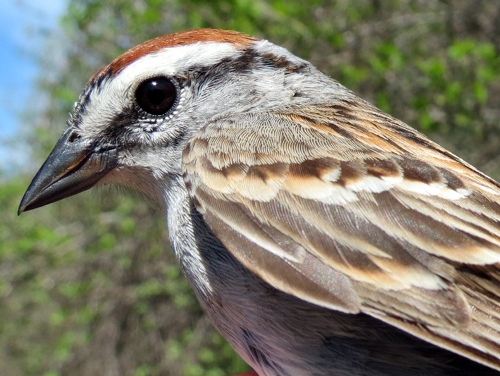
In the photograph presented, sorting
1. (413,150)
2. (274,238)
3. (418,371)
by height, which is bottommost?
(418,371)

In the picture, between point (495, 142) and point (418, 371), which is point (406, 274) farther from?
point (495, 142)

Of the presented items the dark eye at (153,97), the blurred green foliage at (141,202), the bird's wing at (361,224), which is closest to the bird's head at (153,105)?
the dark eye at (153,97)

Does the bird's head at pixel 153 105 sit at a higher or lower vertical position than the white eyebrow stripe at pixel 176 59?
lower

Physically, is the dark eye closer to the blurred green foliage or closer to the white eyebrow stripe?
the white eyebrow stripe

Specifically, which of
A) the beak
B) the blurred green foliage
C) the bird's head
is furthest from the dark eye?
the blurred green foliage

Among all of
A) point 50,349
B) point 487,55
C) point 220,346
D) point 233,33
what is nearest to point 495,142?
point 487,55

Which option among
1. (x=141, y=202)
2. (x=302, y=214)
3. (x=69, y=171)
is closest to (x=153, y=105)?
(x=69, y=171)

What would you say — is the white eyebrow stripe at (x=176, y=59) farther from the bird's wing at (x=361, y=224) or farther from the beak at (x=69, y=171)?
the bird's wing at (x=361, y=224)
